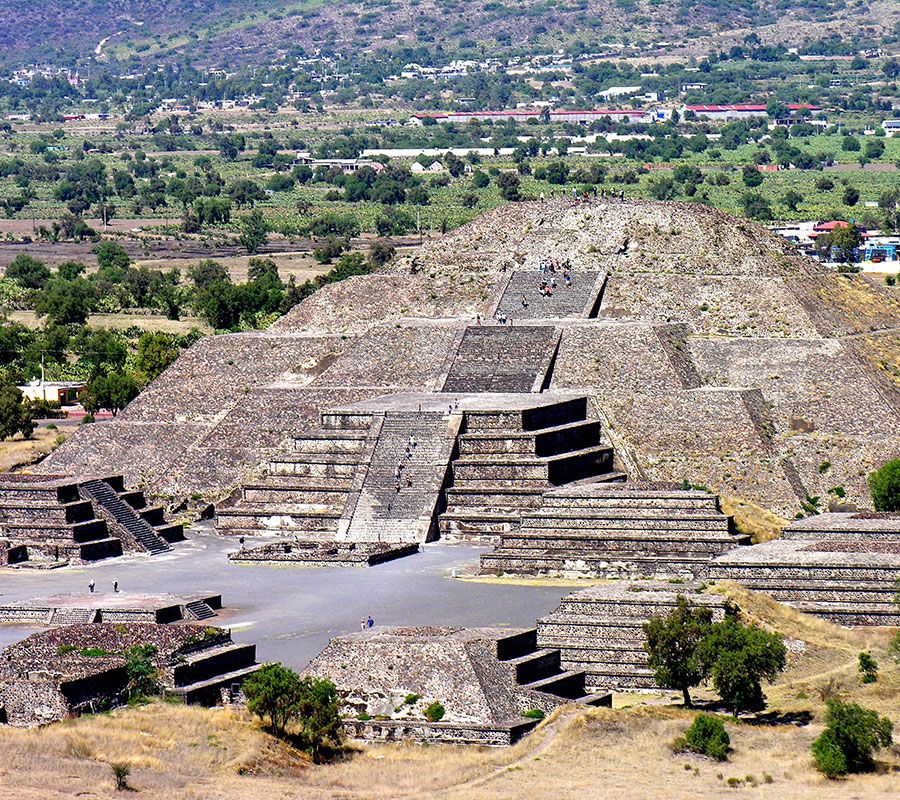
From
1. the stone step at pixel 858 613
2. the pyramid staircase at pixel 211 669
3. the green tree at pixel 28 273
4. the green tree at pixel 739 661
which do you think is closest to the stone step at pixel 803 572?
the stone step at pixel 858 613

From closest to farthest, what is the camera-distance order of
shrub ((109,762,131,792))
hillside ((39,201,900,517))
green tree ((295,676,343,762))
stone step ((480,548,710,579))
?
1. shrub ((109,762,131,792))
2. green tree ((295,676,343,762))
3. stone step ((480,548,710,579))
4. hillside ((39,201,900,517))

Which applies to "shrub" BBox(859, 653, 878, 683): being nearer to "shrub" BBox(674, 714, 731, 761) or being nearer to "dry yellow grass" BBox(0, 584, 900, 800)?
"dry yellow grass" BBox(0, 584, 900, 800)

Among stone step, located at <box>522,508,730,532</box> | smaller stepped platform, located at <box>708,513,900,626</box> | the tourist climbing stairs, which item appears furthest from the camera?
the tourist climbing stairs

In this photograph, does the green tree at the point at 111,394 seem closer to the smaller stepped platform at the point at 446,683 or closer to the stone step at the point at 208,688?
the smaller stepped platform at the point at 446,683

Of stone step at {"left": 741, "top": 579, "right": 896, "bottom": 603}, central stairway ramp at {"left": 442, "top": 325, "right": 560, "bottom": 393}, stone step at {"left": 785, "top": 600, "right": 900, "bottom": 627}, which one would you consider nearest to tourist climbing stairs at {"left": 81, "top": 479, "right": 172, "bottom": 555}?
central stairway ramp at {"left": 442, "top": 325, "right": 560, "bottom": 393}

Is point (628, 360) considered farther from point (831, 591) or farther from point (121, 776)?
point (121, 776)

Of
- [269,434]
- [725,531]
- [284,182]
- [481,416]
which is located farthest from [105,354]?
[284,182]

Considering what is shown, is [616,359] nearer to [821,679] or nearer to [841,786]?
[821,679]

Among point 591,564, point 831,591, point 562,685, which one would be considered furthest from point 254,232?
point 562,685
